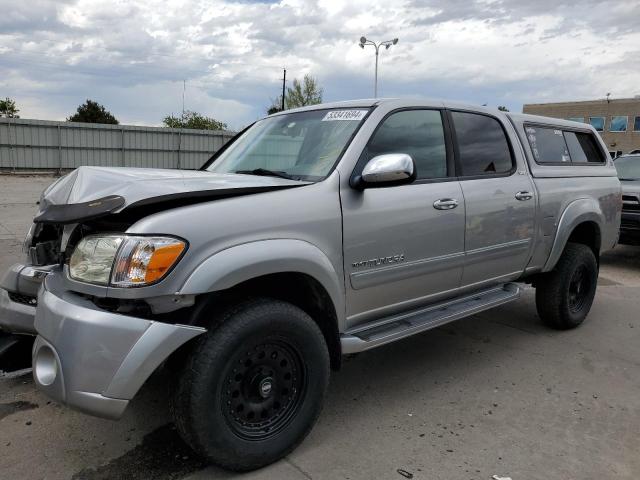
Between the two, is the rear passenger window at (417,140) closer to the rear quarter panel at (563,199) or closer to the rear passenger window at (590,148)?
the rear quarter panel at (563,199)

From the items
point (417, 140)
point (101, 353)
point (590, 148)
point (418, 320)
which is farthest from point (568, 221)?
point (101, 353)

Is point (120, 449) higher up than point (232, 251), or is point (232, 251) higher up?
point (232, 251)

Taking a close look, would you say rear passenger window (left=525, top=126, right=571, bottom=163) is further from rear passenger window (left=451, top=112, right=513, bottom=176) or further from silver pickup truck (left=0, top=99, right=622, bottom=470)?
rear passenger window (left=451, top=112, right=513, bottom=176)

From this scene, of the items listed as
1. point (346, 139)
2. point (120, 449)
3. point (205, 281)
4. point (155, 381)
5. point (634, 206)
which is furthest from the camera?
point (634, 206)

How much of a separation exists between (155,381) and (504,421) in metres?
2.23

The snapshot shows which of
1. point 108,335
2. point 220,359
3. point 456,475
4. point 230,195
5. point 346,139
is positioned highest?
point 346,139

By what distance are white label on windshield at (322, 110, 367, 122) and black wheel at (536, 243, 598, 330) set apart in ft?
8.26

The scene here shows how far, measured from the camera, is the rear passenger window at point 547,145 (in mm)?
4270

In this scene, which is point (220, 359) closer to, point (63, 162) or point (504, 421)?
point (504, 421)

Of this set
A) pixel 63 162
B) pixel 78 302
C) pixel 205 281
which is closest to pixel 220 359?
pixel 205 281

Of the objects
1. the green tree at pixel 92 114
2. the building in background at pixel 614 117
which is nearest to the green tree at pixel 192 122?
the green tree at pixel 92 114

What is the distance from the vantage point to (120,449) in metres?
2.69

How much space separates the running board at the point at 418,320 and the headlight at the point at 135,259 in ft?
3.59

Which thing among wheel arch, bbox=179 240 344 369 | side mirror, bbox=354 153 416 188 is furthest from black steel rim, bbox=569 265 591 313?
wheel arch, bbox=179 240 344 369
